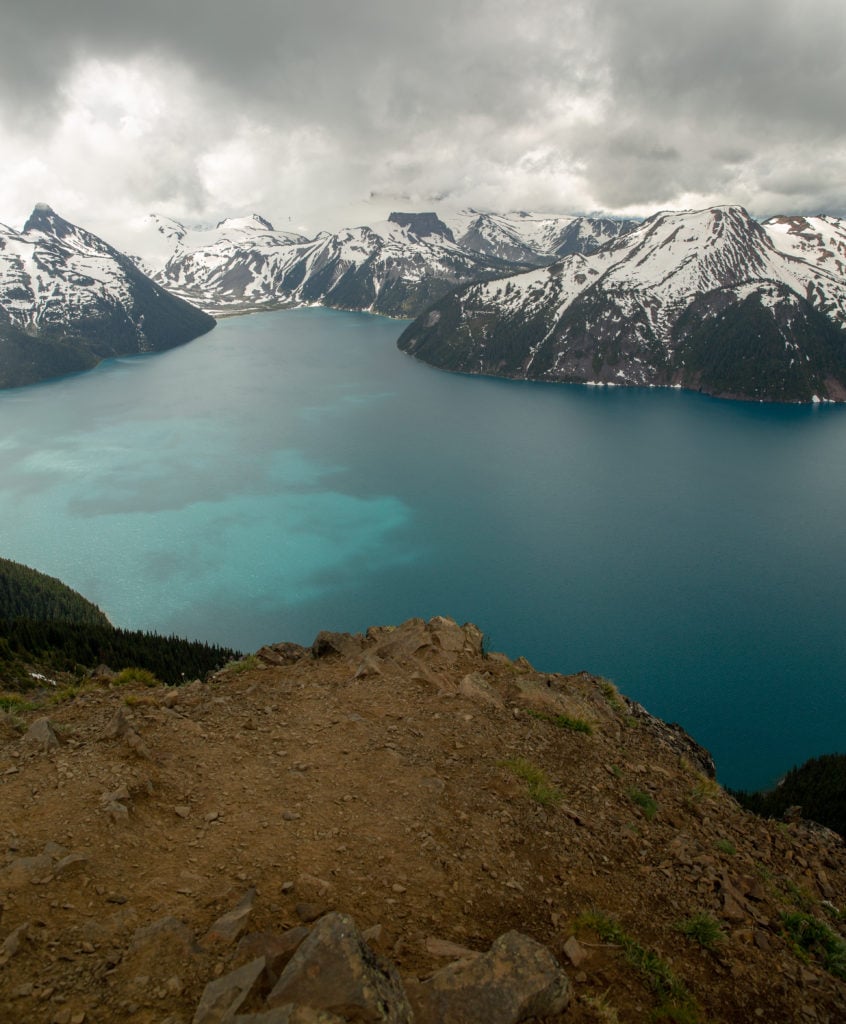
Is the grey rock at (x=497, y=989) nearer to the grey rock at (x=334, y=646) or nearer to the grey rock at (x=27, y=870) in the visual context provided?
the grey rock at (x=27, y=870)

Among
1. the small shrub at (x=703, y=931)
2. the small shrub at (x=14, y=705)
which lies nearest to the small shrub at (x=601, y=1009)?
the small shrub at (x=703, y=931)

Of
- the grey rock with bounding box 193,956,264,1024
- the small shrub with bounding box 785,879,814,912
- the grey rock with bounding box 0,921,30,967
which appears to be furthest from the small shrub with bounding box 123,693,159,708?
the small shrub with bounding box 785,879,814,912

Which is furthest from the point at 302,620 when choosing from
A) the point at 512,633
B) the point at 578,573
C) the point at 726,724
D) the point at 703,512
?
the point at 703,512

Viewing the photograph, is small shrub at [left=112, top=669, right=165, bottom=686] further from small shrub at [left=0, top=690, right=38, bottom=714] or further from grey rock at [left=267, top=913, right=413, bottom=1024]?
grey rock at [left=267, top=913, right=413, bottom=1024]

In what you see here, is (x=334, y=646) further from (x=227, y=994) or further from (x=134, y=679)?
(x=227, y=994)

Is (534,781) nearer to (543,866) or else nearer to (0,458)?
(543,866)

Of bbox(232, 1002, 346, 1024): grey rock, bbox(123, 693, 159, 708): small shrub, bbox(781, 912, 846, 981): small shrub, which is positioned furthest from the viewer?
bbox(123, 693, 159, 708): small shrub
